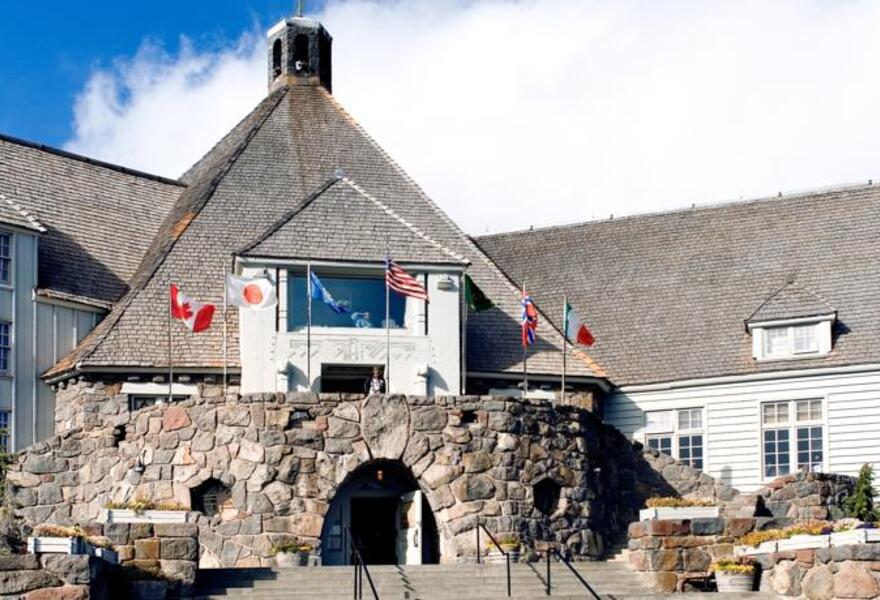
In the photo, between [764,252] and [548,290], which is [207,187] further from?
[764,252]

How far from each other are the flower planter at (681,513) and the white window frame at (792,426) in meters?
7.85

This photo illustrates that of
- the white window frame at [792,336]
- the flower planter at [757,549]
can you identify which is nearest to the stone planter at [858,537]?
the flower planter at [757,549]

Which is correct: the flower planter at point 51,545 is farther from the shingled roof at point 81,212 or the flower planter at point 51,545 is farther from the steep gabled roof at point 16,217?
the steep gabled roof at point 16,217

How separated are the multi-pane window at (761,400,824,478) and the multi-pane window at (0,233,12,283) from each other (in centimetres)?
1671

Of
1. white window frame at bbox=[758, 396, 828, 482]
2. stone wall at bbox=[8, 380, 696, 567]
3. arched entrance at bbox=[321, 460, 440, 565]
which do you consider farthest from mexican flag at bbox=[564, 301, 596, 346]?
arched entrance at bbox=[321, 460, 440, 565]

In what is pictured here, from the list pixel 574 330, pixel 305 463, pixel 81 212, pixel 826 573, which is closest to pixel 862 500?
pixel 574 330

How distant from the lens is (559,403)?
40.1 m

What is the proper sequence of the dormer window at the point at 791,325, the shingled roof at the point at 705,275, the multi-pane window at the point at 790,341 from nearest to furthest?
the dormer window at the point at 791,325 < the multi-pane window at the point at 790,341 < the shingled roof at the point at 705,275

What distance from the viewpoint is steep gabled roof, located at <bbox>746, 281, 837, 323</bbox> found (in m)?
43.7

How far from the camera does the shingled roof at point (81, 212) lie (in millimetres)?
42906

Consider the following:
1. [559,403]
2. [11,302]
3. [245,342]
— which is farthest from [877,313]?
[11,302]

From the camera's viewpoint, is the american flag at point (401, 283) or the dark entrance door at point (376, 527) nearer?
the american flag at point (401, 283)

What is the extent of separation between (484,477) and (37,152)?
14760 millimetres

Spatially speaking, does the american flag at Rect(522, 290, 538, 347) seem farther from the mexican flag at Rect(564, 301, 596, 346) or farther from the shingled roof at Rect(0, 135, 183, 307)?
the shingled roof at Rect(0, 135, 183, 307)
